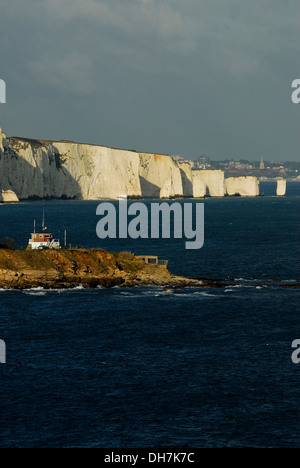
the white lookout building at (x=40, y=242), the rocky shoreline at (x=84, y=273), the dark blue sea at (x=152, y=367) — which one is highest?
the white lookout building at (x=40, y=242)

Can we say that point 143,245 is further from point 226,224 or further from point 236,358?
point 236,358

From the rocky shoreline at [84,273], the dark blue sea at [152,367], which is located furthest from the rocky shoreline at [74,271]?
the dark blue sea at [152,367]

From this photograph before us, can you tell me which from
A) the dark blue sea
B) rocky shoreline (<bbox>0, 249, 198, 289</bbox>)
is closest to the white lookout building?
rocky shoreline (<bbox>0, 249, 198, 289</bbox>)

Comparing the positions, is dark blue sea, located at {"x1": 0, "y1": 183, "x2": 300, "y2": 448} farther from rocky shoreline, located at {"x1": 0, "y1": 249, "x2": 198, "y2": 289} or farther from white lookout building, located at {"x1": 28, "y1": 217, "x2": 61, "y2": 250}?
white lookout building, located at {"x1": 28, "y1": 217, "x2": 61, "y2": 250}

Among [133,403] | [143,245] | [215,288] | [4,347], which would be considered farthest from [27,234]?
[133,403]
